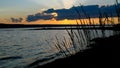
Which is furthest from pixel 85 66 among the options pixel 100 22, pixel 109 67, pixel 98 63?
pixel 100 22

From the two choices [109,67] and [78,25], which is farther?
[78,25]

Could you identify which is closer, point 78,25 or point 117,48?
point 117,48

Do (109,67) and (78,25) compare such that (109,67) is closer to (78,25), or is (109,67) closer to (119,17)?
(119,17)

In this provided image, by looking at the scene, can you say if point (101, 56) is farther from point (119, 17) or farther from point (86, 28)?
point (86, 28)

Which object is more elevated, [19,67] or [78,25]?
[78,25]

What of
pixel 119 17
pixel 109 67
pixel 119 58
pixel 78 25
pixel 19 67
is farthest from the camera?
pixel 19 67

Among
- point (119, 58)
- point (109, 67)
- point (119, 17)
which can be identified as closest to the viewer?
point (109, 67)

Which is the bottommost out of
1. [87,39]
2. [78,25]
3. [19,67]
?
[19,67]

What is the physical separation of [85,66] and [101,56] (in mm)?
923

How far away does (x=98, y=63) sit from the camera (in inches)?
295

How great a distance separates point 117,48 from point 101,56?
0.63 meters

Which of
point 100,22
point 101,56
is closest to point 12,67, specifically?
point 100,22

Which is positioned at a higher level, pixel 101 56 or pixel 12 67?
pixel 101 56

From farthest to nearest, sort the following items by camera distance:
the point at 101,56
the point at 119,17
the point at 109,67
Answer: the point at 119,17
the point at 101,56
the point at 109,67
